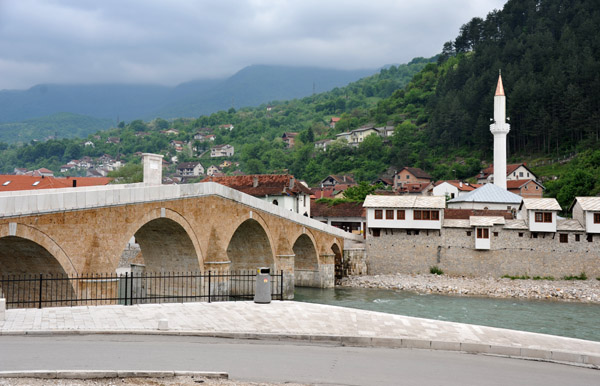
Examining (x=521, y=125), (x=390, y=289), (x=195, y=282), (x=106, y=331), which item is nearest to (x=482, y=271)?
(x=390, y=289)

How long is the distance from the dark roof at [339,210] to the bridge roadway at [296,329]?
35.5 meters

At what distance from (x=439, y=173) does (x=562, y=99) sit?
17.0 meters

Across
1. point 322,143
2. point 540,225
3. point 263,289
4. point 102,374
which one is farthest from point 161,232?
point 322,143

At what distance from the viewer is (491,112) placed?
6850 cm

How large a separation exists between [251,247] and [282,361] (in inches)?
826

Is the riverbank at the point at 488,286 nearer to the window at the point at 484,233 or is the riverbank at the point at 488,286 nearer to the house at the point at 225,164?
the window at the point at 484,233

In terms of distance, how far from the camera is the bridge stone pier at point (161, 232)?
1669 centimetres

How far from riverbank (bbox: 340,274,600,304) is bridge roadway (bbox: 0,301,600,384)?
20.1 meters

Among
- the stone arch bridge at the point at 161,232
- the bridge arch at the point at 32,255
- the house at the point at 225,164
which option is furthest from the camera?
the house at the point at 225,164

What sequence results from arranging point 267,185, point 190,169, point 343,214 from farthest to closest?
1. point 190,169
2. point 343,214
3. point 267,185

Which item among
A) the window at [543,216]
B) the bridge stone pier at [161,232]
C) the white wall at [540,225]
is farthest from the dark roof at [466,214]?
the bridge stone pier at [161,232]

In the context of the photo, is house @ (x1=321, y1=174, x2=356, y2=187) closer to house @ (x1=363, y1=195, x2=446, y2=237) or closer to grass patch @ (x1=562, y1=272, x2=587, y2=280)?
house @ (x1=363, y1=195, x2=446, y2=237)

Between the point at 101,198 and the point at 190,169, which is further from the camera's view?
the point at 190,169

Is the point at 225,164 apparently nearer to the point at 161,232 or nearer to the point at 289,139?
the point at 289,139
